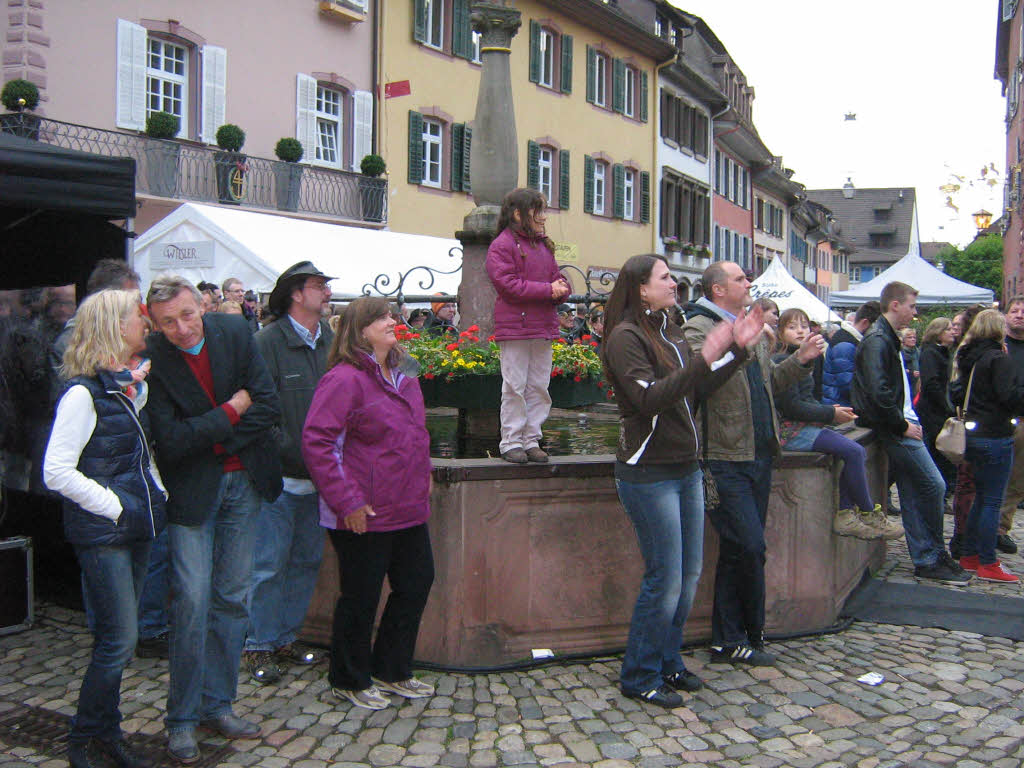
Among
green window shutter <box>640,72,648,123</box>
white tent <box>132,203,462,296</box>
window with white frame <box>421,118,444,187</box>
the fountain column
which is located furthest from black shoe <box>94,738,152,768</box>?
green window shutter <box>640,72,648,123</box>

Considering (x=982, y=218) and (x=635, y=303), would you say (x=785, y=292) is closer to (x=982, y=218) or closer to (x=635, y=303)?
(x=982, y=218)

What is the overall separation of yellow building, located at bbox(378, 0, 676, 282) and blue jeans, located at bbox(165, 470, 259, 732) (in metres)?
13.1

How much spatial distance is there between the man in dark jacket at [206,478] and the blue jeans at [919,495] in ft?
14.4

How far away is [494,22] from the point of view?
678 centimetres

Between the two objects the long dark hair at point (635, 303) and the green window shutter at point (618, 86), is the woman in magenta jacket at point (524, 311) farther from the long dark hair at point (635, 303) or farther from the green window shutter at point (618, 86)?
the green window shutter at point (618, 86)

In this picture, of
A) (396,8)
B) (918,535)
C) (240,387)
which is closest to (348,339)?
(240,387)

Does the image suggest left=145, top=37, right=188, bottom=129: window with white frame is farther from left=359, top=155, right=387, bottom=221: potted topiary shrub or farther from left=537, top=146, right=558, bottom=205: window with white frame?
left=537, top=146, right=558, bottom=205: window with white frame

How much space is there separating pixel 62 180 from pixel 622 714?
4.00m

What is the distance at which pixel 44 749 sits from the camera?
13.6 ft

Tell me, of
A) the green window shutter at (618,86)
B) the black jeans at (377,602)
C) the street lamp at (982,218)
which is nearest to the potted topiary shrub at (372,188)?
the green window shutter at (618,86)

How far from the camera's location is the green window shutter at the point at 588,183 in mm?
28125

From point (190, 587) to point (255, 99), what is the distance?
15.9 m

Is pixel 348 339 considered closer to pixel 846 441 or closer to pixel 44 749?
pixel 44 749

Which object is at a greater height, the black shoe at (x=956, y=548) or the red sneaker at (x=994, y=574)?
the black shoe at (x=956, y=548)
